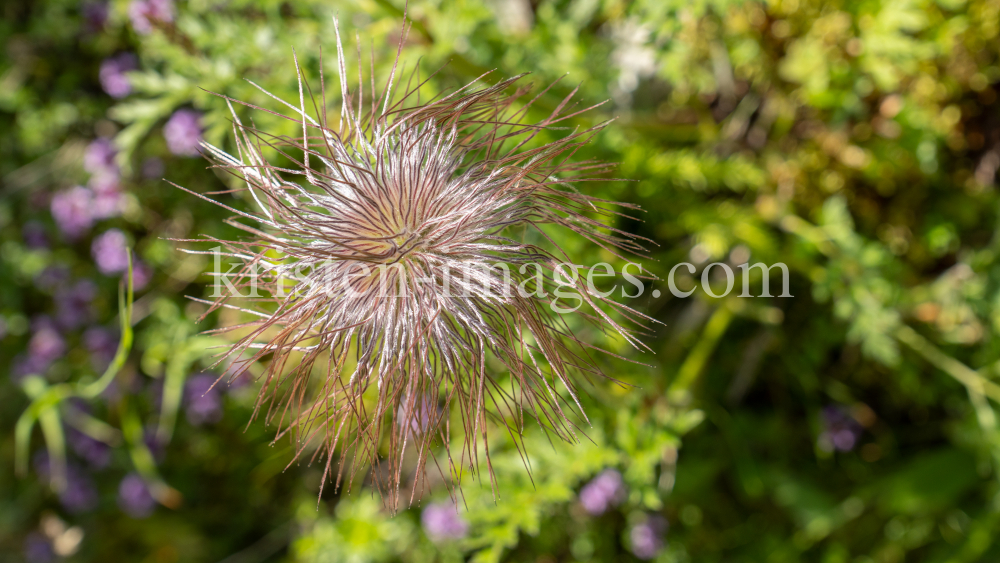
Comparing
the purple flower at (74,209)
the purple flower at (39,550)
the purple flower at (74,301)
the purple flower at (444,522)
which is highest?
the purple flower at (74,209)

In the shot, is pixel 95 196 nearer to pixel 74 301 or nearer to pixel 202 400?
pixel 74 301

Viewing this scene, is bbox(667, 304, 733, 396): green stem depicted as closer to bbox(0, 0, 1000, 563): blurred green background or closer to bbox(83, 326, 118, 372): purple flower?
bbox(0, 0, 1000, 563): blurred green background

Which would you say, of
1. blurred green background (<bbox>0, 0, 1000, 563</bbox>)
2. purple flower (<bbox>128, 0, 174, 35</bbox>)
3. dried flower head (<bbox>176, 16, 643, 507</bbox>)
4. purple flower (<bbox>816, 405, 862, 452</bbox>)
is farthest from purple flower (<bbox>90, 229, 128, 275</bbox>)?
purple flower (<bbox>816, 405, 862, 452</bbox>)

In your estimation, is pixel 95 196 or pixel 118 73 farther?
pixel 95 196

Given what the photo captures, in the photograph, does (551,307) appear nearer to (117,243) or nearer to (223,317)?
(223,317)

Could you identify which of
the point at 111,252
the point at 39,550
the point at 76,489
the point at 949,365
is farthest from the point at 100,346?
the point at 949,365

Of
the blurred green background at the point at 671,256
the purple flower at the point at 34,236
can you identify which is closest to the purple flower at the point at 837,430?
the blurred green background at the point at 671,256

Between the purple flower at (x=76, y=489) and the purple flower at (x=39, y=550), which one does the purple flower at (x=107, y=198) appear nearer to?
the purple flower at (x=76, y=489)
